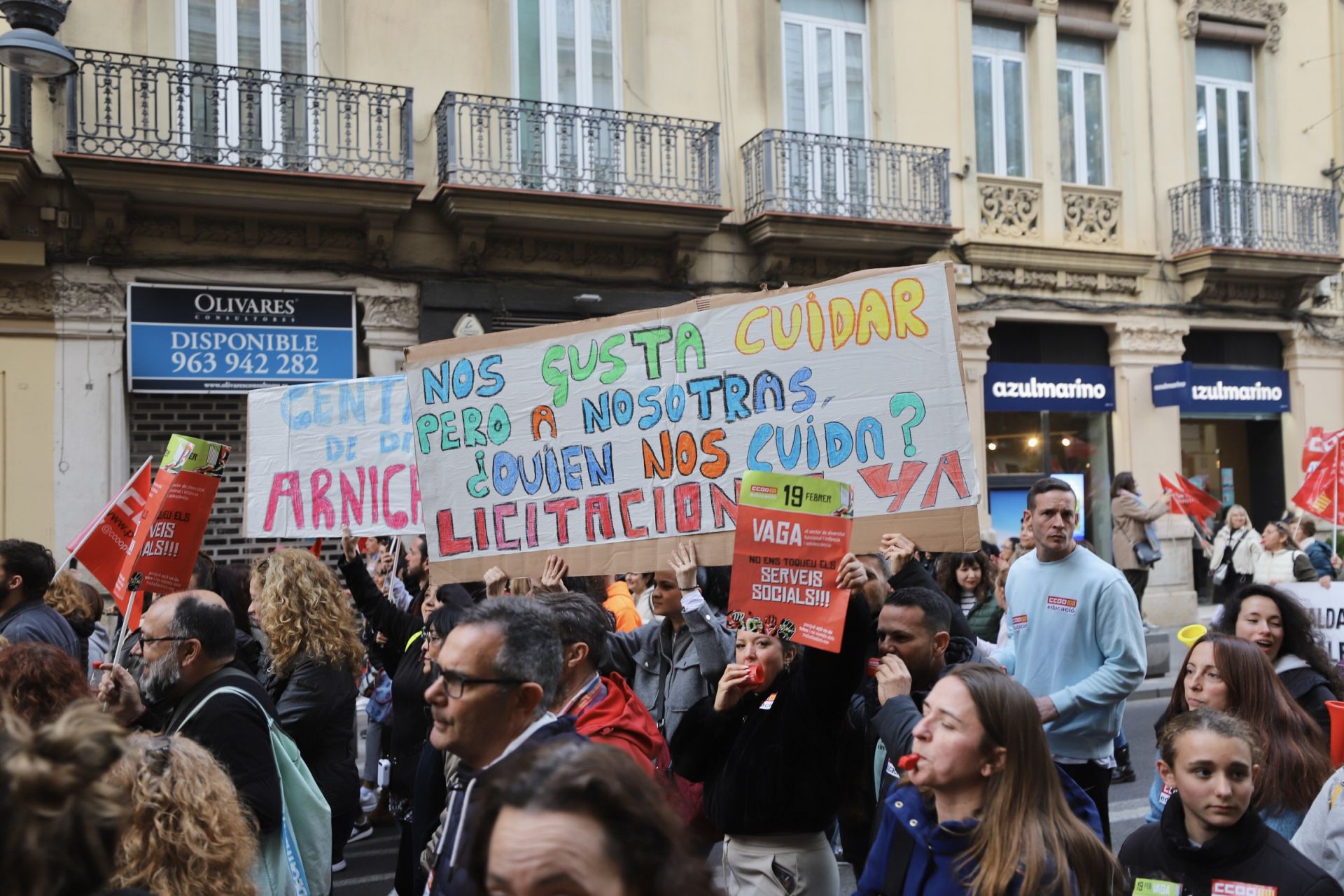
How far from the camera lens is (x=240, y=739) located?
141 inches

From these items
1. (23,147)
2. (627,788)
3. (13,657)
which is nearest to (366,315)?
(23,147)

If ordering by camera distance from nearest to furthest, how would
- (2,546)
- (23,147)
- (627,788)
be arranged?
(627,788) → (2,546) → (23,147)

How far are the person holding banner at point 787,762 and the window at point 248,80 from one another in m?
9.76

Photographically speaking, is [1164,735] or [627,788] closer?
[627,788]

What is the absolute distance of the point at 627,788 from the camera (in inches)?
67.4

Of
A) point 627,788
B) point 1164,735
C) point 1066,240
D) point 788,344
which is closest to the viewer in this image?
point 627,788

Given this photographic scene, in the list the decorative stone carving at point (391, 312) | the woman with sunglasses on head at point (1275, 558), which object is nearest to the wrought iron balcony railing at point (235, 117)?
the decorative stone carving at point (391, 312)

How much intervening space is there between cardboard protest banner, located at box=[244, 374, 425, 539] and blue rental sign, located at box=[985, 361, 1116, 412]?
10.5 metres

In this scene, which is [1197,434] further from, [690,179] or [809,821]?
[809,821]

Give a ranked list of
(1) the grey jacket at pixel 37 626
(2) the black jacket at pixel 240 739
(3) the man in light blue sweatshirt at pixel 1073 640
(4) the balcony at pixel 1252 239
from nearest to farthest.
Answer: (2) the black jacket at pixel 240 739, (3) the man in light blue sweatshirt at pixel 1073 640, (1) the grey jacket at pixel 37 626, (4) the balcony at pixel 1252 239

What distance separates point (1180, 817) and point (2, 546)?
4943 mm

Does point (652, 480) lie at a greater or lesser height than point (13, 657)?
greater

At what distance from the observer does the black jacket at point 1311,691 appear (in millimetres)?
4223

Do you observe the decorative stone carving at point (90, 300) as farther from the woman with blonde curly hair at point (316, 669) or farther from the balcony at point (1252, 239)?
the balcony at point (1252, 239)
